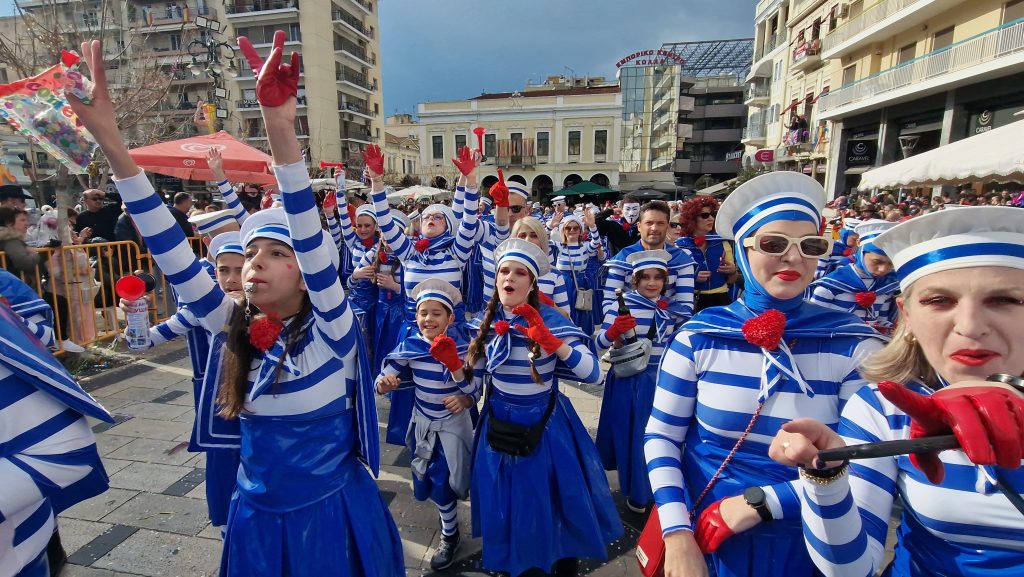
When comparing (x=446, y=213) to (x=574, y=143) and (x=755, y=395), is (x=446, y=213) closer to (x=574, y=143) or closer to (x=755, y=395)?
(x=755, y=395)

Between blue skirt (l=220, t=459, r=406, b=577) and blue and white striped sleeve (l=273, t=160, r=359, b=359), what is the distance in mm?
623

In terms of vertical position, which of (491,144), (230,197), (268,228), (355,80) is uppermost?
(355,80)

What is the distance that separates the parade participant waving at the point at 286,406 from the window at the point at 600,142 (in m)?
43.2

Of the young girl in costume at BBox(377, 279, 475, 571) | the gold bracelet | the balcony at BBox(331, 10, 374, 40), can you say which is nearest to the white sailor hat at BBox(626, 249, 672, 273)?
the young girl in costume at BBox(377, 279, 475, 571)

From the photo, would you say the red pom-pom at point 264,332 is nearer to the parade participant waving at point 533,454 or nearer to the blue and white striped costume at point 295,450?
the blue and white striped costume at point 295,450

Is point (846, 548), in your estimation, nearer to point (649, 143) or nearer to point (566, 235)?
point (566, 235)

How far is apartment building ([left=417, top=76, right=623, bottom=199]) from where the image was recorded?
42125 mm

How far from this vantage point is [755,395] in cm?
160

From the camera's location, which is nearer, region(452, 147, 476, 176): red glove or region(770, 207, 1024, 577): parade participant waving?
region(770, 207, 1024, 577): parade participant waving

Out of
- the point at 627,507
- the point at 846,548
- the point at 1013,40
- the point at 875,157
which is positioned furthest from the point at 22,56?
the point at 875,157

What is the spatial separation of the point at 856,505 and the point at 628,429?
214 centimetres

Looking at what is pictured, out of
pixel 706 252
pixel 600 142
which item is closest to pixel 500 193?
pixel 706 252

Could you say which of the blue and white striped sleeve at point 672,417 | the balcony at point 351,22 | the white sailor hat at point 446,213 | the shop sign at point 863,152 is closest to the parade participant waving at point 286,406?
the blue and white striped sleeve at point 672,417

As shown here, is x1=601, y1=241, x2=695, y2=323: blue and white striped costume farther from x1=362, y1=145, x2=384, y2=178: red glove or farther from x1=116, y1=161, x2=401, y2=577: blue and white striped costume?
x1=362, y1=145, x2=384, y2=178: red glove
